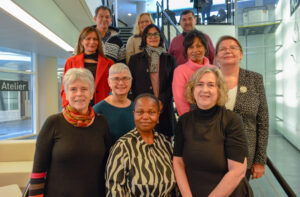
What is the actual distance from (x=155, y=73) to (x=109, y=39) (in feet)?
2.86

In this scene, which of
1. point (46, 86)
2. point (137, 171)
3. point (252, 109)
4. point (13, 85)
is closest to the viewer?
point (137, 171)

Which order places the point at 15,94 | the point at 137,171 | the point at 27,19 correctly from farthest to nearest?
the point at 15,94
the point at 27,19
the point at 137,171

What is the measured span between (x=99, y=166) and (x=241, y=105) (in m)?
1.14

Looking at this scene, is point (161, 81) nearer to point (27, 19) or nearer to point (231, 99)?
point (231, 99)

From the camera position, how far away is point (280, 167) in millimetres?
4738

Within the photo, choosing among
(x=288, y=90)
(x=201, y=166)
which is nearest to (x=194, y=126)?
(x=201, y=166)

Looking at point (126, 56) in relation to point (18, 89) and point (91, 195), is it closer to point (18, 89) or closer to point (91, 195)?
point (91, 195)

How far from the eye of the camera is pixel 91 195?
5.08 ft

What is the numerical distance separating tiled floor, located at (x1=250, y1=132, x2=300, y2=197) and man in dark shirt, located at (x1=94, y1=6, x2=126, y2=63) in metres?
3.15

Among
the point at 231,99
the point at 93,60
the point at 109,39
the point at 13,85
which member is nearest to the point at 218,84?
the point at 231,99

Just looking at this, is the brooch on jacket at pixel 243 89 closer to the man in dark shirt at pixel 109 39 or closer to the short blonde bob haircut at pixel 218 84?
the short blonde bob haircut at pixel 218 84

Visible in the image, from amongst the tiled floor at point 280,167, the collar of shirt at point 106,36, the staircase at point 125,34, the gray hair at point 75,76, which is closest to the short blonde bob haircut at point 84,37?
the collar of shirt at point 106,36

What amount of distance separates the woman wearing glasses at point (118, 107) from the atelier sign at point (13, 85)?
627 centimetres

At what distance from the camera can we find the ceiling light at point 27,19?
3.07m
